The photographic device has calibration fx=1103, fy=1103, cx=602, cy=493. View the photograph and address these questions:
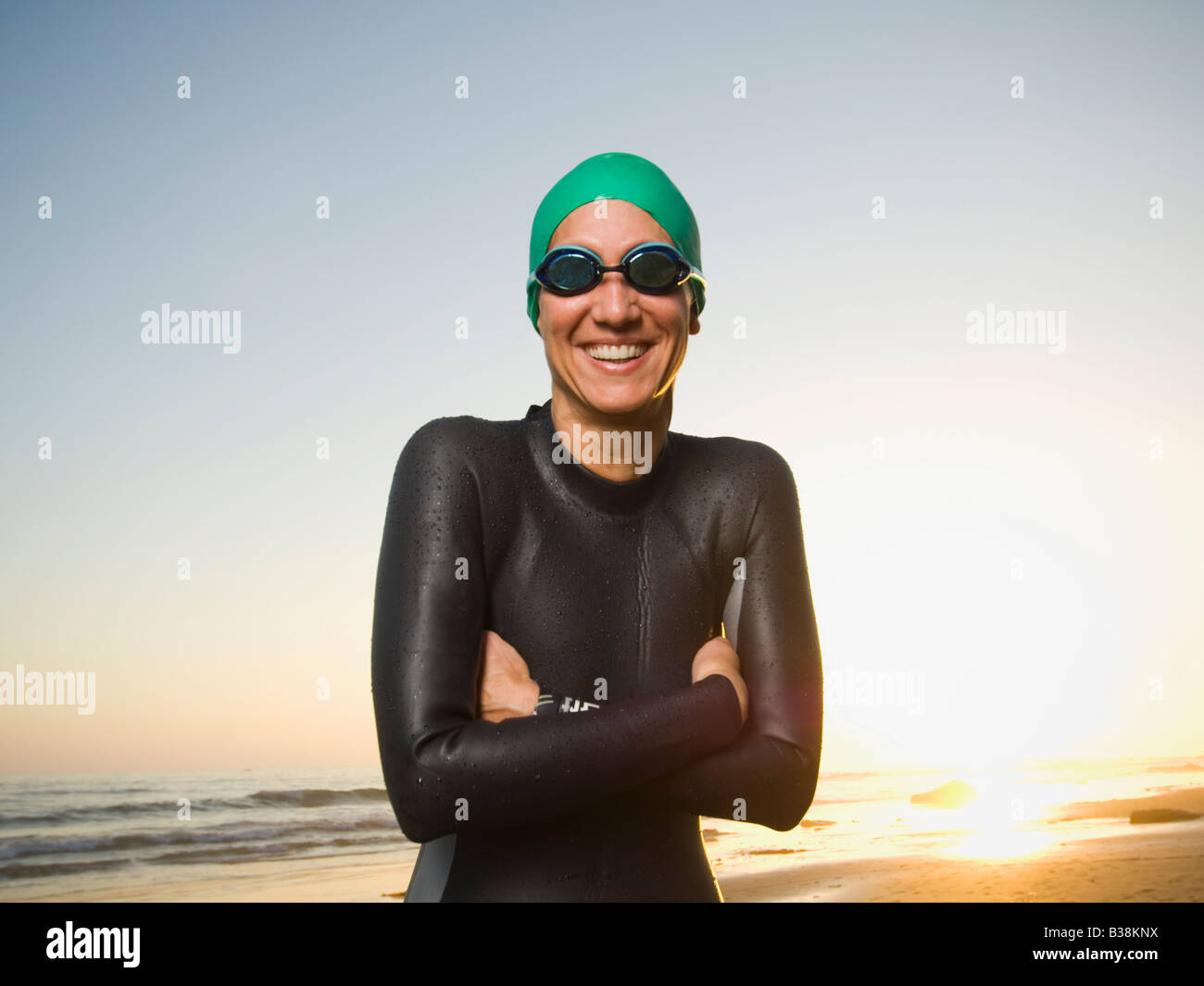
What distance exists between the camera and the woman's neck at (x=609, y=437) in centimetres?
263

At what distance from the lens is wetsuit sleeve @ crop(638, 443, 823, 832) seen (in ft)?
7.70

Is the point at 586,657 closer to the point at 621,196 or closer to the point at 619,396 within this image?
the point at 619,396

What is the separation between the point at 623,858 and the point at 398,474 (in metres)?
1.01

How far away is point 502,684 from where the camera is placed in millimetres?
2428

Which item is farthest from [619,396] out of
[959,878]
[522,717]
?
[959,878]

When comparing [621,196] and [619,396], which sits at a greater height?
[621,196]

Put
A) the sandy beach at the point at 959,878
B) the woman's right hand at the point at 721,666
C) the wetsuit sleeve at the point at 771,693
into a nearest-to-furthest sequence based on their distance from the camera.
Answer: the wetsuit sleeve at the point at 771,693, the woman's right hand at the point at 721,666, the sandy beach at the point at 959,878

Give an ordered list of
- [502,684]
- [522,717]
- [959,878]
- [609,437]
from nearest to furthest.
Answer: [522,717], [502,684], [609,437], [959,878]

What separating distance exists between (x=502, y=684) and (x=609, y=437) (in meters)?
0.64

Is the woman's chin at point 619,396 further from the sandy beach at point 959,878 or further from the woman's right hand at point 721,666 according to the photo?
the sandy beach at point 959,878

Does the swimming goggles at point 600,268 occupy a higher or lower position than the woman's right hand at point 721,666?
higher

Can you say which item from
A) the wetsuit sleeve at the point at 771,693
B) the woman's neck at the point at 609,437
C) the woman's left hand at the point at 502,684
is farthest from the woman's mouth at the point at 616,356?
the woman's left hand at the point at 502,684
